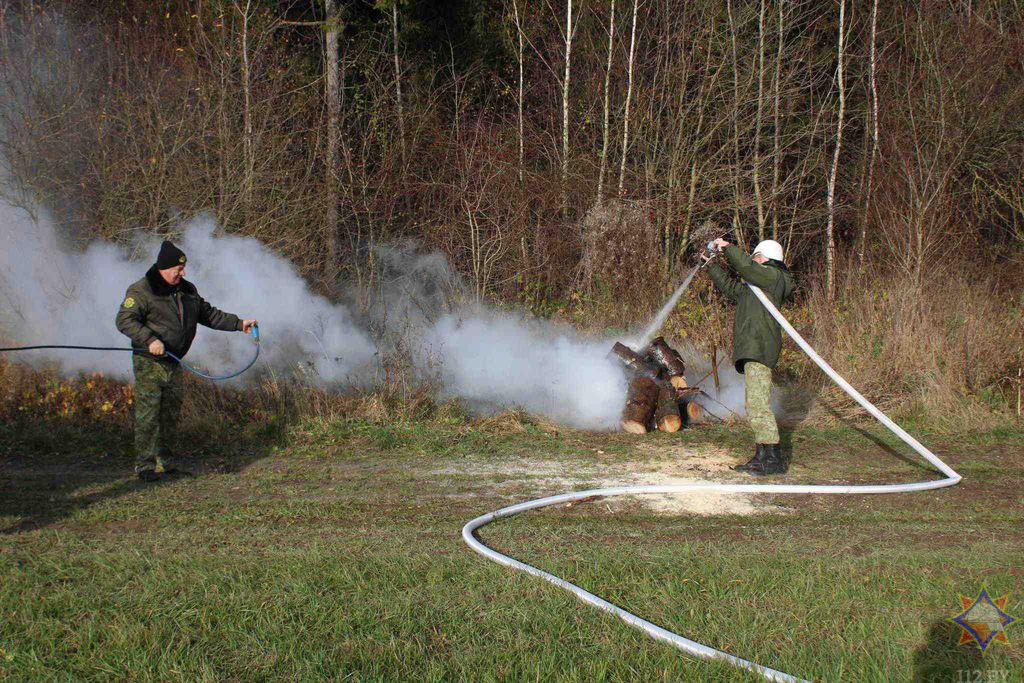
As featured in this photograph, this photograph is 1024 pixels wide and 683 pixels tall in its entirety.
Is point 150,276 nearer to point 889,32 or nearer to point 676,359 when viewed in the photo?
point 676,359

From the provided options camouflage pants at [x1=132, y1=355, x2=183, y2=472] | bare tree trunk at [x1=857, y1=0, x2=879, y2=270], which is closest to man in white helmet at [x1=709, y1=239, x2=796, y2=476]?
camouflage pants at [x1=132, y1=355, x2=183, y2=472]

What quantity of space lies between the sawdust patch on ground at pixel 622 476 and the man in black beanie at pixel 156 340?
246 cm

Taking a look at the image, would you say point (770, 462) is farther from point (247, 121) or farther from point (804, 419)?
point (247, 121)

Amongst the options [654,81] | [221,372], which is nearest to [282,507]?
[221,372]

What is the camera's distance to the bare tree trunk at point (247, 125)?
1267cm

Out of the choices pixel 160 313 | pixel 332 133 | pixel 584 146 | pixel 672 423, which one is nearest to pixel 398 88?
pixel 332 133

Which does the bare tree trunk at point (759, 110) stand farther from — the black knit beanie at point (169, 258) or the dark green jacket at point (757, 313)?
the black knit beanie at point (169, 258)

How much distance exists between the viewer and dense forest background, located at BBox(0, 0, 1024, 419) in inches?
479

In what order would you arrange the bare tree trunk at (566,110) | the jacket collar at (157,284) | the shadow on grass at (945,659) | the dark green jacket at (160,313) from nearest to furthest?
the shadow on grass at (945,659) < the dark green jacket at (160,313) < the jacket collar at (157,284) < the bare tree trunk at (566,110)

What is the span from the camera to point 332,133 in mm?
15203

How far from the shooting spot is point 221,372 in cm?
1083

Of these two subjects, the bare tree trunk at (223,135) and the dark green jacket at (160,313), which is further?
the bare tree trunk at (223,135)

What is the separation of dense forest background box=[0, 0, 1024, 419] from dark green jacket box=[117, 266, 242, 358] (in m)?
5.09

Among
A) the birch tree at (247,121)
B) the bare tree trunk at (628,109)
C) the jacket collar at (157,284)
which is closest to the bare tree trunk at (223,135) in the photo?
the birch tree at (247,121)
